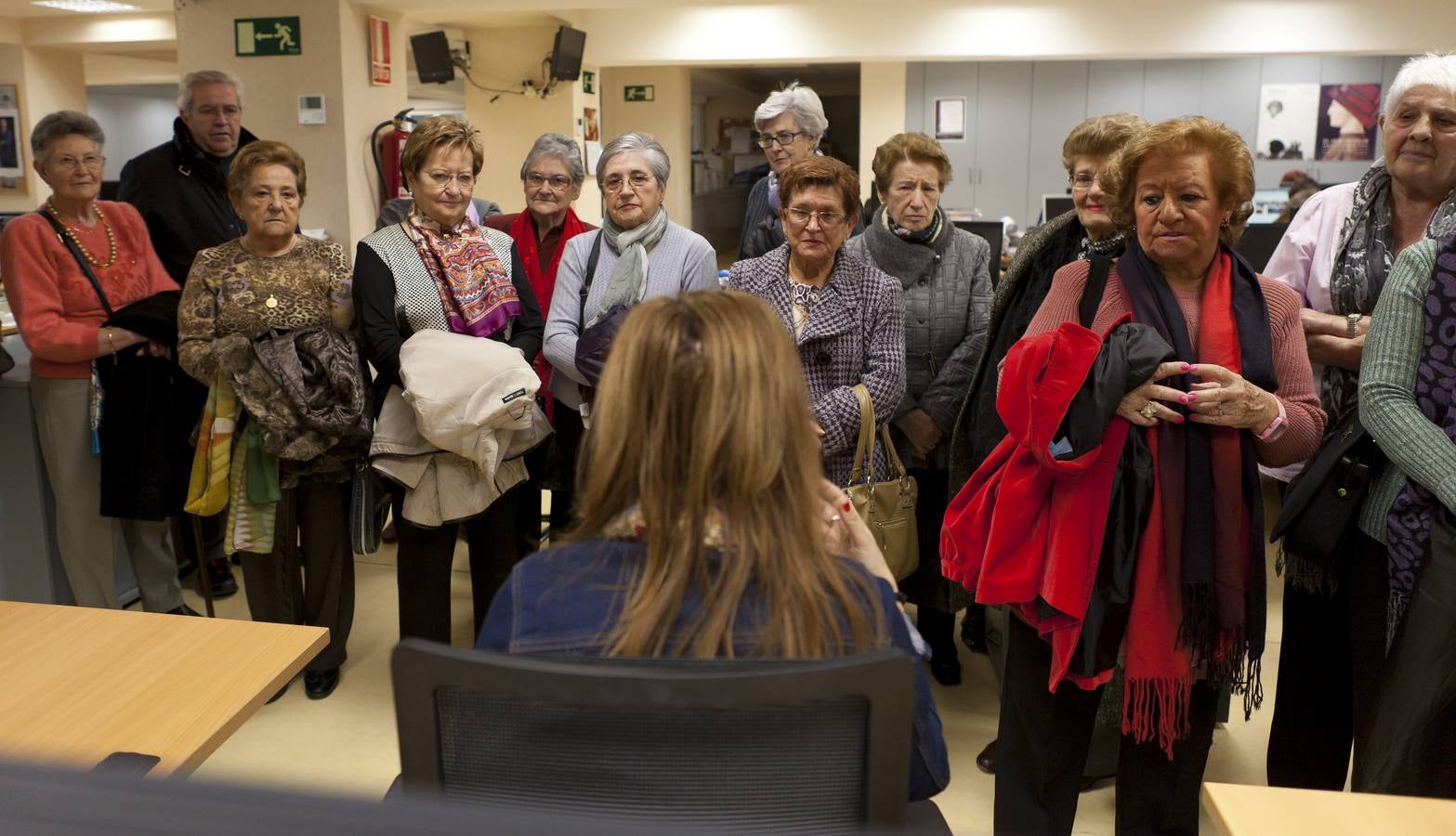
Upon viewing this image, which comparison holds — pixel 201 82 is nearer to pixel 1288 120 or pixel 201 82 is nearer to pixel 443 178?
pixel 443 178

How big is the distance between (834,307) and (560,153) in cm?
122

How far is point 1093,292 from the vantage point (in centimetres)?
197

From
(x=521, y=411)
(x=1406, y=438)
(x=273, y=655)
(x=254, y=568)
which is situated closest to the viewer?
(x=273, y=655)

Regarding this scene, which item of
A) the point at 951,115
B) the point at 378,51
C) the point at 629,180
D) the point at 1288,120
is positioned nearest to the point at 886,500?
the point at 629,180

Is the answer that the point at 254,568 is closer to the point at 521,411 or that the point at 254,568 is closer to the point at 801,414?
the point at 521,411

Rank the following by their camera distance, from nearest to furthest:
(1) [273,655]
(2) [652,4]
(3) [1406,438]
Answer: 1. (1) [273,655]
2. (3) [1406,438]
3. (2) [652,4]

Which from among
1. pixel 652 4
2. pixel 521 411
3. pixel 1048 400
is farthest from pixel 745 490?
pixel 652 4

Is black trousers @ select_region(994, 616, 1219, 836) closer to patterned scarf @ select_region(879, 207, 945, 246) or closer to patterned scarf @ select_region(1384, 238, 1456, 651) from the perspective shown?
patterned scarf @ select_region(1384, 238, 1456, 651)

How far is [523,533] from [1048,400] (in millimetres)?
1989

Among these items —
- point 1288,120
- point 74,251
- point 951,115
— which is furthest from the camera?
point 951,115

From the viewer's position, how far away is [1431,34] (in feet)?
26.2

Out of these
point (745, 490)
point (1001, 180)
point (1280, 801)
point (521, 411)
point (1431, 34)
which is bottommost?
point (1280, 801)

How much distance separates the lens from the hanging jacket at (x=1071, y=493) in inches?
70.7

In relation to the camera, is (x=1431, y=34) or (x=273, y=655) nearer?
(x=273, y=655)
